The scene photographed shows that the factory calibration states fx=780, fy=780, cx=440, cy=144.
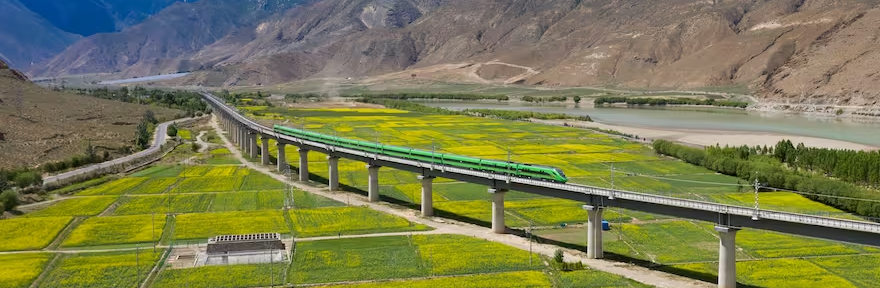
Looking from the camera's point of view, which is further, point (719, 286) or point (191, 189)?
point (191, 189)

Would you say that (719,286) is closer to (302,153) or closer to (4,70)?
(302,153)

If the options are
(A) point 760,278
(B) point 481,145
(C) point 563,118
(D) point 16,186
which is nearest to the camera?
(A) point 760,278

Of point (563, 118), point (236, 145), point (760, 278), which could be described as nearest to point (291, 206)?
point (760, 278)

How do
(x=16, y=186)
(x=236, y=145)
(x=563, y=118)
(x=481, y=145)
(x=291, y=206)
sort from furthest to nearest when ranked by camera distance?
(x=563, y=118) → (x=236, y=145) → (x=481, y=145) → (x=16, y=186) → (x=291, y=206)

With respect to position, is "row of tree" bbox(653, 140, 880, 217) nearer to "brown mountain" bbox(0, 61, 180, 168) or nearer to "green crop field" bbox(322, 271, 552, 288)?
"green crop field" bbox(322, 271, 552, 288)

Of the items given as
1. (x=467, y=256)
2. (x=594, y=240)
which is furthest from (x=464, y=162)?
(x=594, y=240)

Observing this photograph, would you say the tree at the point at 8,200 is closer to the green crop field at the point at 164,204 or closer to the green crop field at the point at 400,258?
the green crop field at the point at 164,204

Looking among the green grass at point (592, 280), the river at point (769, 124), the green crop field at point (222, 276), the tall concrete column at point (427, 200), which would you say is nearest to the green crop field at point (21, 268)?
the green crop field at point (222, 276)

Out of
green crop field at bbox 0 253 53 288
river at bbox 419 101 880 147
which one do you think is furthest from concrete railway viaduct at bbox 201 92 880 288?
river at bbox 419 101 880 147
